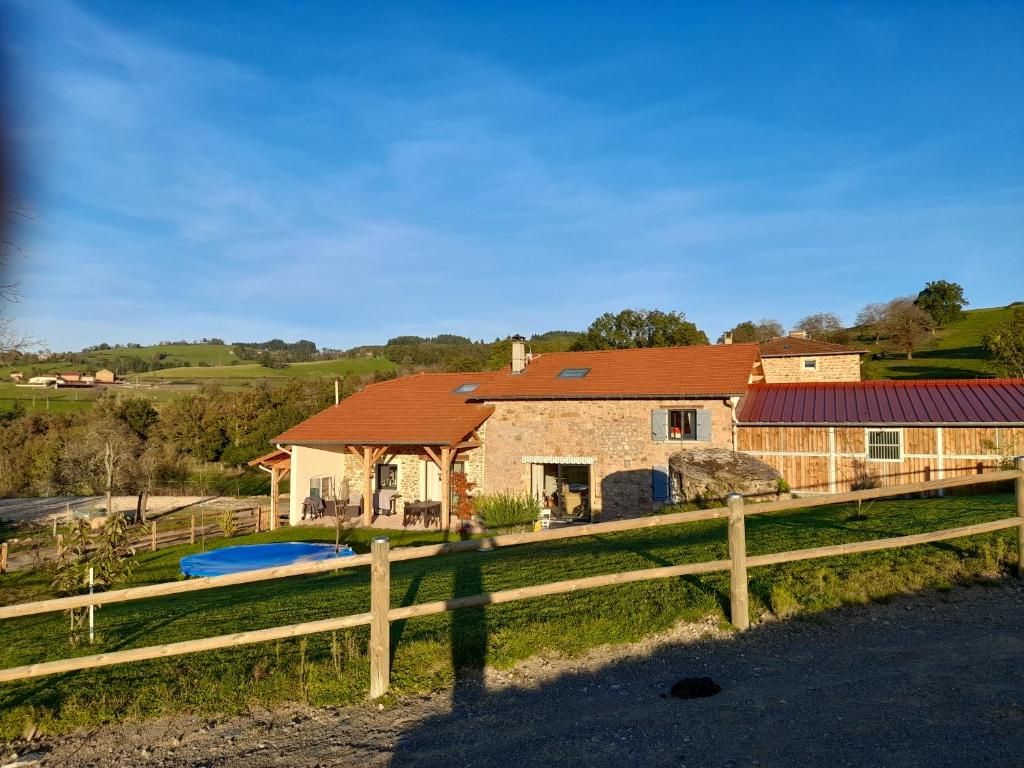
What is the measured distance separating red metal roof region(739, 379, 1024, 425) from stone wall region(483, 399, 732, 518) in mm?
1528

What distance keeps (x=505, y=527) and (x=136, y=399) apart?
1438 inches

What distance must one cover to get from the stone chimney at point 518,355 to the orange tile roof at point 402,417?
5.05ft

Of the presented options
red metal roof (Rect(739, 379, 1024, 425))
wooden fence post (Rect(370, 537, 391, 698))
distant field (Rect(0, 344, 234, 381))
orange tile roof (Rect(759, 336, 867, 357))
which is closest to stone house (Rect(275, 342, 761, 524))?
red metal roof (Rect(739, 379, 1024, 425))

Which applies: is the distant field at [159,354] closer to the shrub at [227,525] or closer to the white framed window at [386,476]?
the shrub at [227,525]

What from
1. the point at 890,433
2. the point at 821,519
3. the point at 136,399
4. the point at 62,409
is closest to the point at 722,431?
the point at 890,433

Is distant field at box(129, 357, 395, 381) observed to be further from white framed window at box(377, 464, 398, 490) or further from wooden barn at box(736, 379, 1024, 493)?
wooden barn at box(736, 379, 1024, 493)

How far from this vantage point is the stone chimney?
73.3 ft

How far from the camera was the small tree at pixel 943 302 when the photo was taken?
54.7 metres

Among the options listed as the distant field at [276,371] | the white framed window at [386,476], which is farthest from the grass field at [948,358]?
the distant field at [276,371]

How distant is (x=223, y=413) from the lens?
41062 mm

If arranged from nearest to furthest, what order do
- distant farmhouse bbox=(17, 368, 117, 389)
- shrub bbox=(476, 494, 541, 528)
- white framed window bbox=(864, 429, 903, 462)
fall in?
white framed window bbox=(864, 429, 903, 462) < shrub bbox=(476, 494, 541, 528) < distant farmhouse bbox=(17, 368, 117, 389)

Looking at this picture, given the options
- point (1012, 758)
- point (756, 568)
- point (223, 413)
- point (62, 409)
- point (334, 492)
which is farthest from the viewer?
point (62, 409)

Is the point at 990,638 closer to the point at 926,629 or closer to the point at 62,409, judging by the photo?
the point at 926,629

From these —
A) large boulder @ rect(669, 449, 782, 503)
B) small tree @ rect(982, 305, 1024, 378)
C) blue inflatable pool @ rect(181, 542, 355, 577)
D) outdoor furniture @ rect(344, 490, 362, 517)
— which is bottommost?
blue inflatable pool @ rect(181, 542, 355, 577)
